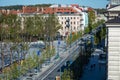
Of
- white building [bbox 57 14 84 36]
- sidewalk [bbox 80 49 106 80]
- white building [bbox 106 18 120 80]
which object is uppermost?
white building [bbox 106 18 120 80]

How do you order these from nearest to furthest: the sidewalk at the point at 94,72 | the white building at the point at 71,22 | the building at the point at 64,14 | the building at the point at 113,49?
the building at the point at 113,49, the sidewalk at the point at 94,72, the white building at the point at 71,22, the building at the point at 64,14

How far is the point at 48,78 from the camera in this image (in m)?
35.3

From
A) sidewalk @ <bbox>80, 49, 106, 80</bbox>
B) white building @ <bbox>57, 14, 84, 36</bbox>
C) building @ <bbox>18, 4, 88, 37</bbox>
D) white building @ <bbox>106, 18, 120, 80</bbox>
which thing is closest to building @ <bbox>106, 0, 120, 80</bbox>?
white building @ <bbox>106, 18, 120, 80</bbox>

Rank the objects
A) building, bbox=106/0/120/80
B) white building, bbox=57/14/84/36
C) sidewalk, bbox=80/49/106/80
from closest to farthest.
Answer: building, bbox=106/0/120/80, sidewalk, bbox=80/49/106/80, white building, bbox=57/14/84/36

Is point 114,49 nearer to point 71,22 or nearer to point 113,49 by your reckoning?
point 113,49

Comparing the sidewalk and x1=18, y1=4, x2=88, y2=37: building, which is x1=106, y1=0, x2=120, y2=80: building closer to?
the sidewalk

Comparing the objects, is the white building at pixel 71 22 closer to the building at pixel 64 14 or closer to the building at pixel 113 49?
the building at pixel 64 14

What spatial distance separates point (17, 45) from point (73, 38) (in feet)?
79.5

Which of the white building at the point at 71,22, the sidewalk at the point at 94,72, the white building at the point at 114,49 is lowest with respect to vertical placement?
the sidewalk at the point at 94,72

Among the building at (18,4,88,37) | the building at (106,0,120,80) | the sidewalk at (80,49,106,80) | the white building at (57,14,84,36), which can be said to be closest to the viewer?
the building at (106,0,120,80)

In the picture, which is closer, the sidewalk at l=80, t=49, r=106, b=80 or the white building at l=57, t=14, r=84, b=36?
the sidewalk at l=80, t=49, r=106, b=80

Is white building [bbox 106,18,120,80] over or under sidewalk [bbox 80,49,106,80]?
over

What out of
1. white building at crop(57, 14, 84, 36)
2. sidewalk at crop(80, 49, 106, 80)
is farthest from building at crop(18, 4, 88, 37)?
sidewalk at crop(80, 49, 106, 80)

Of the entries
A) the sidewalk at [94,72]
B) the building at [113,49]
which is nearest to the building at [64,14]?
the sidewalk at [94,72]
